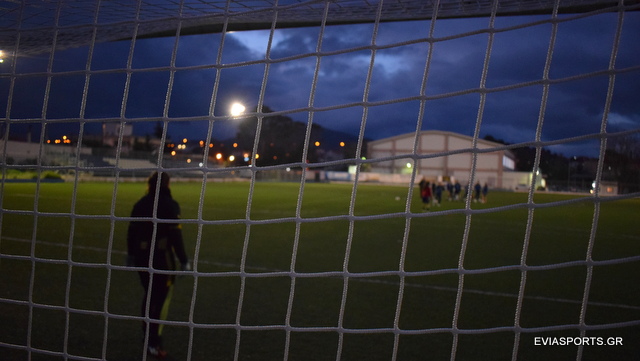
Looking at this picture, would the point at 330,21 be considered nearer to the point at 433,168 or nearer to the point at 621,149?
the point at 621,149

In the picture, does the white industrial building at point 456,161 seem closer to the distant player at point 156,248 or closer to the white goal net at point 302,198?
the white goal net at point 302,198

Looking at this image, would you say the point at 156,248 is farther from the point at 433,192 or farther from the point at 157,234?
the point at 433,192

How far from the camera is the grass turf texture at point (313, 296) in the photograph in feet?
10.7

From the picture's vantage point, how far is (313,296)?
563 centimetres

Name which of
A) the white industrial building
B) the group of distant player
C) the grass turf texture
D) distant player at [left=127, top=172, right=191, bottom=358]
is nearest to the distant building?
distant player at [left=127, top=172, right=191, bottom=358]

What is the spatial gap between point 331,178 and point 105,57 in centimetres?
5866

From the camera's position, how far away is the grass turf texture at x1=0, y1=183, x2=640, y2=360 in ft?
10.7

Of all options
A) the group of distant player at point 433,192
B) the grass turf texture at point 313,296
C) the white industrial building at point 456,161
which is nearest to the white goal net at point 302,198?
the grass turf texture at point 313,296

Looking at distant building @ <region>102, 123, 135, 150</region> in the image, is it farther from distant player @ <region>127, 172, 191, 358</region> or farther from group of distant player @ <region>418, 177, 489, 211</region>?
group of distant player @ <region>418, 177, 489, 211</region>

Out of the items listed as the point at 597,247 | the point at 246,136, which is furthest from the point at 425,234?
the point at 246,136

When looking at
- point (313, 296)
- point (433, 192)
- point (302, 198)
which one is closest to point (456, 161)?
point (433, 192)

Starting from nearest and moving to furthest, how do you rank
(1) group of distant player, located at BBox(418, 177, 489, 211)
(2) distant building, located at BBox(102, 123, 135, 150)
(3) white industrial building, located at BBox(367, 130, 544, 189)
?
(2) distant building, located at BBox(102, 123, 135, 150)
(1) group of distant player, located at BBox(418, 177, 489, 211)
(3) white industrial building, located at BBox(367, 130, 544, 189)

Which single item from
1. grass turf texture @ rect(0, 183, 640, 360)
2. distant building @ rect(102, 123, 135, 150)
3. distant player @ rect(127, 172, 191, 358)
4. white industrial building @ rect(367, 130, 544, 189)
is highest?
white industrial building @ rect(367, 130, 544, 189)

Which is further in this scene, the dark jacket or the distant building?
the distant building
